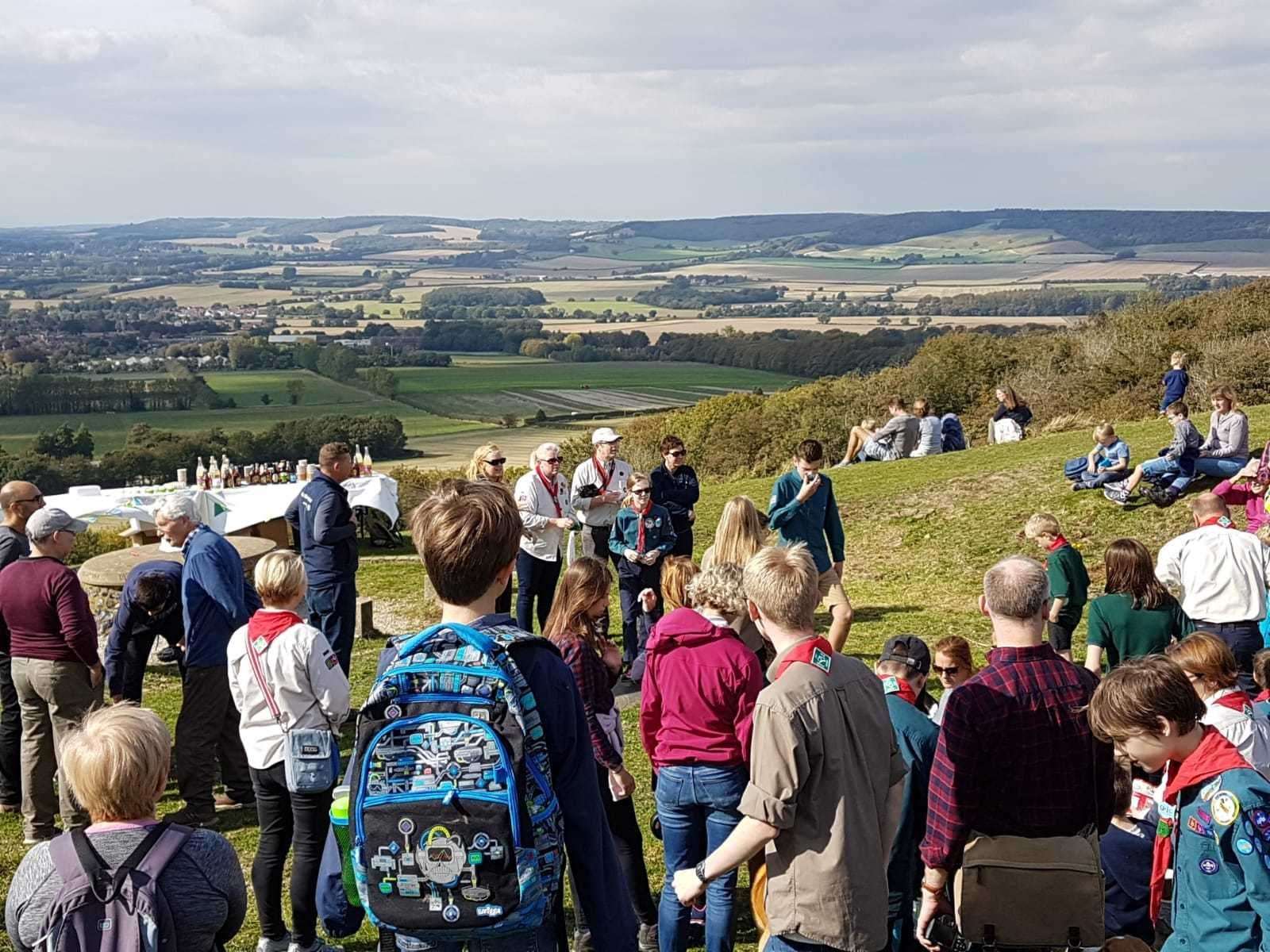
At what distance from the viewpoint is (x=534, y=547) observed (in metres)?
10.2

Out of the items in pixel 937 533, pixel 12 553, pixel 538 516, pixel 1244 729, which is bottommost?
pixel 937 533

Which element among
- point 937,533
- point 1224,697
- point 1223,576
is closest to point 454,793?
point 1224,697

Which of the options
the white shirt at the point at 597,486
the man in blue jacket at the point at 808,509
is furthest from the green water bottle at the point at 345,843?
the white shirt at the point at 597,486

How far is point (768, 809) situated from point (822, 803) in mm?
200

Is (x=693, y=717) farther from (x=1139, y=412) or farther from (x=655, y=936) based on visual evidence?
(x=1139, y=412)

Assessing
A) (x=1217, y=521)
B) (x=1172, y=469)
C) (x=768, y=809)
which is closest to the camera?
(x=768, y=809)

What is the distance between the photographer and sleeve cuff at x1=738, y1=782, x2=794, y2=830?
3.84 meters

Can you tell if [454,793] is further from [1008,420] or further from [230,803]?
→ [1008,420]

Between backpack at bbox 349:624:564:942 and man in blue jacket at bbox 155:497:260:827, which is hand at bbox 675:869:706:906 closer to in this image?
backpack at bbox 349:624:564:942

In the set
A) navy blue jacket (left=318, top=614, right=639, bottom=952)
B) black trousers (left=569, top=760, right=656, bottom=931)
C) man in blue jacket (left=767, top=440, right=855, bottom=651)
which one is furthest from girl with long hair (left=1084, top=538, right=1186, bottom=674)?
navy blue jacket (left=318, top=614, right=639, bottom=952)

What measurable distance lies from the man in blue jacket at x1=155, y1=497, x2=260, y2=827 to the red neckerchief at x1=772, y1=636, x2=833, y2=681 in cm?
408

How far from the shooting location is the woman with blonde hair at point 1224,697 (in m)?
Result: 5.23

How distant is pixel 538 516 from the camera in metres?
10.1

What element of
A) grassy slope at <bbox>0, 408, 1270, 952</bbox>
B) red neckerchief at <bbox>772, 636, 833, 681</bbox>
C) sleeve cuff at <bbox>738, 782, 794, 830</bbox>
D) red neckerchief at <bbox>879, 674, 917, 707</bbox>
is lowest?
grassy slope at <bbox>0, 408, 1270, 952</bbox>
